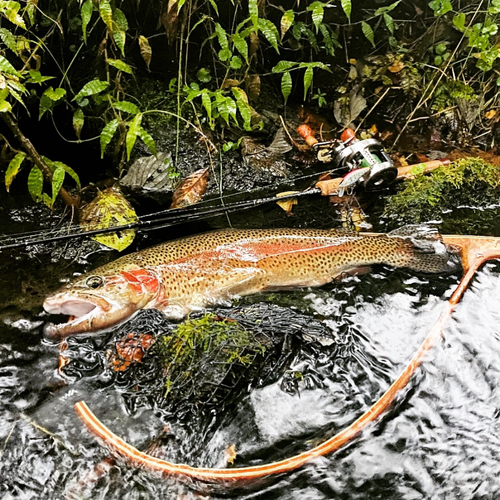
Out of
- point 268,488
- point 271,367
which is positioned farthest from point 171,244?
point 268,488

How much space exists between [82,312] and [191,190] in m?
1.53

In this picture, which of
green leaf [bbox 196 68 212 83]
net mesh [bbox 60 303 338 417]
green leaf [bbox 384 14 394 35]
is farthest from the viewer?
green leaf [bbox 384 14 394 35]

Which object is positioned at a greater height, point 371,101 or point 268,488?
point 371,101

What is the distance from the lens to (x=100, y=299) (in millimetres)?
3271

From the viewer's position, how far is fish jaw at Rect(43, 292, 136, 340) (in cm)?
317

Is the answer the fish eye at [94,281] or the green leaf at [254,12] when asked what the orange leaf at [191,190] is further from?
the green leaf at [254,12]

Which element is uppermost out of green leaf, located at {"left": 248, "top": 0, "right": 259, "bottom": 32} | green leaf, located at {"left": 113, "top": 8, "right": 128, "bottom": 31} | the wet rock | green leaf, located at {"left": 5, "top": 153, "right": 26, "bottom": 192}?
green leaf, located at {"left": 113, "top": 8, "right": 128, "bottom": 31}

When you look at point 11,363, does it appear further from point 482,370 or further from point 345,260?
point 482,370

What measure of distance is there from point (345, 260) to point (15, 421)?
2.38m

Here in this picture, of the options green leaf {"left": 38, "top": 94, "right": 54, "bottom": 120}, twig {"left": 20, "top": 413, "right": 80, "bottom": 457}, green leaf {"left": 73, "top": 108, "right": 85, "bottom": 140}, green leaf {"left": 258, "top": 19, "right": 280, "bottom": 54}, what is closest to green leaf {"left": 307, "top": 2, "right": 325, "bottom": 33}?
green leaf {"left": 258, "top": 19, "right": 280, "bottom": 54}

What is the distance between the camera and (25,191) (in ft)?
14.3

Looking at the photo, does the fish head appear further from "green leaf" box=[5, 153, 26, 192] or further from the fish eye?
"green leaf" box=[5, 153, 26, 192]

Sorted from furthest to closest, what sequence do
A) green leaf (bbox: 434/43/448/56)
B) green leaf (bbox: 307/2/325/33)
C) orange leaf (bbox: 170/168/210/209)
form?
green leaf (bbox: 434/43/448/56)
orange leaf (bbox: 170/168/210/209)
green leaf (bbox: 307/2/325/33)

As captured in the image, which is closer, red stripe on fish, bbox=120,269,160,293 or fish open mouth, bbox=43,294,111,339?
fish open mouth, bbox=43,294,111,339
